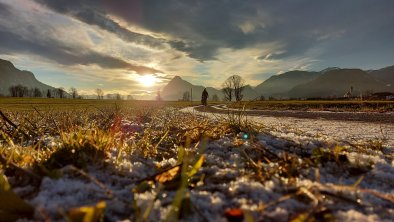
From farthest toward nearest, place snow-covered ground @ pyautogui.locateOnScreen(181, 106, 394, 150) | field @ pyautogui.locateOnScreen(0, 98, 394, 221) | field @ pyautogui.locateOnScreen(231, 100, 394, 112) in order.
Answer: field @ pyautogui.locateOnScreen(231, 100, 394, 112)
snow-covered ground @ pyautogui.locateOnScreen(181, 106, 394, 150)
field @ pyautogui.locateOnScreen(0, 98, 394, 221)

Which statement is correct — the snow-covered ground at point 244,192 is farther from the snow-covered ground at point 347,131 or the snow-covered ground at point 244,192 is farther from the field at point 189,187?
the snow-covered ground at point 347,131

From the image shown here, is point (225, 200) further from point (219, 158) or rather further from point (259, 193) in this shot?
point (219, 158)

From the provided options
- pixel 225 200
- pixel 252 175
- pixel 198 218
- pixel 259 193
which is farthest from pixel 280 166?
pixel 198 218

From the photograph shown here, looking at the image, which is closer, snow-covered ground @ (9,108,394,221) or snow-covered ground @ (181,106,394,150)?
snow-covered ground @ (9,108,394,221)

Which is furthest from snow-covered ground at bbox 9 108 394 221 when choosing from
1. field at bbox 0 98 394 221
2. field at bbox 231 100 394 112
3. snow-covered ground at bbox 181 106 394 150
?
field at bbox 231 100 394 112

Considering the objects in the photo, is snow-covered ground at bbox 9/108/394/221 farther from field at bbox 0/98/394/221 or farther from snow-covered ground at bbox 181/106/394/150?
snow-covered ground at bbox 181/106/394/150

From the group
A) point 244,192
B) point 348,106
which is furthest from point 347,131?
point 348,106

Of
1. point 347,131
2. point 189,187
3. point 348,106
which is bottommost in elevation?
point 347,131

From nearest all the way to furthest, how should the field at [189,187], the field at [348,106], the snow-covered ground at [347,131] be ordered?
the field at [189,187] → the snow-covered ground at [347,131] → the field at [348,106]

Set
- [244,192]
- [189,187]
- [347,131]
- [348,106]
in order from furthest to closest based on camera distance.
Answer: [348,106] → [347,131] → [189,187] → [244,192]

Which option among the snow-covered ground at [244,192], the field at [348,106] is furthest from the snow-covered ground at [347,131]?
the field at [348,106]

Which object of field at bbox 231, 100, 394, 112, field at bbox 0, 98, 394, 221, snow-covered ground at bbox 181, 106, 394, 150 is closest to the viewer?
field at bbox 0, 98, 394, 221

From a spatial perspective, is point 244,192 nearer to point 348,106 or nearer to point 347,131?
point 347,131

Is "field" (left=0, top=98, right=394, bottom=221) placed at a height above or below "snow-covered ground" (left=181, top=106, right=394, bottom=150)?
above
